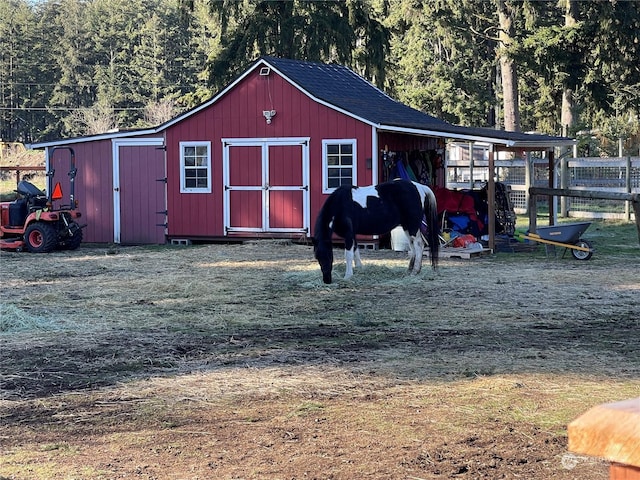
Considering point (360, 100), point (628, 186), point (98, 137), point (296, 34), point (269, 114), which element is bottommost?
point (628, 186)

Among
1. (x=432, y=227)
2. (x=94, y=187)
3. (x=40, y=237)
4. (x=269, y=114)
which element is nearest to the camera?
(x=432, y=227)

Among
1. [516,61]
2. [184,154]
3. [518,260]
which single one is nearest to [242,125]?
[184,154]

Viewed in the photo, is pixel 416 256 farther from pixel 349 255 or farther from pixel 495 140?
pixel 495 140

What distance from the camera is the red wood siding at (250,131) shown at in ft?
60.1

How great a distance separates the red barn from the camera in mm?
18266

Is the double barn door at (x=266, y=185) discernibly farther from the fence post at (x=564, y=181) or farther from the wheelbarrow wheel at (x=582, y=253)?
the fence post at (x=564, y=181)

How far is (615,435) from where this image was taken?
1.56 meters

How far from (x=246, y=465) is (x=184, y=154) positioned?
15.3 m

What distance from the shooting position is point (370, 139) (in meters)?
17.9

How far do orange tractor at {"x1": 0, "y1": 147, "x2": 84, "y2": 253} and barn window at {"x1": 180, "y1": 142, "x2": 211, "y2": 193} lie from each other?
2.27 metres

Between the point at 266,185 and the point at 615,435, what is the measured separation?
17473 millimetres

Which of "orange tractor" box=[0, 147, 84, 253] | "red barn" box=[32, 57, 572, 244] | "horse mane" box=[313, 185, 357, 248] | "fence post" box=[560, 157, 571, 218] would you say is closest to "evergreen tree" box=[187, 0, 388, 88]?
"fence post" box=[560, 157, 571, 218]

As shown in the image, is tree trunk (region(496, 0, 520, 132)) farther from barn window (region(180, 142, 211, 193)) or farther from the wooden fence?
barn window (region(180, 142, 211, 193))

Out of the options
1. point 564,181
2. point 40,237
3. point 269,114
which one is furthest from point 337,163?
point 564,181
